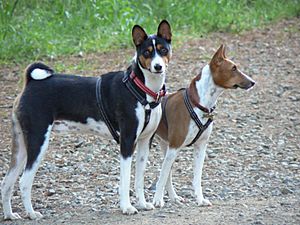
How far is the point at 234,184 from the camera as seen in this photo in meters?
9.34

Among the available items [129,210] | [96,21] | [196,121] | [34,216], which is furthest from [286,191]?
[96,21]

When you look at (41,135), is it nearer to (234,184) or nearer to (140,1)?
(234,184)

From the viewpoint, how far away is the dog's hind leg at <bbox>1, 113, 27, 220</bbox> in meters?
8.02

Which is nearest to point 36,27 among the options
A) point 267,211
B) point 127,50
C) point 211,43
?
point 127,50

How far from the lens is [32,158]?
796 centimetres

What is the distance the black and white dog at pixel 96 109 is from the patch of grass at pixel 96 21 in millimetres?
6008

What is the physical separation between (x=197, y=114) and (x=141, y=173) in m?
0.77

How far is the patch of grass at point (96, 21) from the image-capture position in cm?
1443

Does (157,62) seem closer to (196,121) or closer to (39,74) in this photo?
(196,121)

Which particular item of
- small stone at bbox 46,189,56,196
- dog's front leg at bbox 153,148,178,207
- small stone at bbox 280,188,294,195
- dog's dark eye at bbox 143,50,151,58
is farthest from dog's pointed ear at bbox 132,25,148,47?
small stone at bbox 280,188,294,195

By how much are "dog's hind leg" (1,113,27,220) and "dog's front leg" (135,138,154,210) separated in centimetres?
106

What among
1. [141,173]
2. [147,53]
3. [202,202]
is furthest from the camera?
[202,202]

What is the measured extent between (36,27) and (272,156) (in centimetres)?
616

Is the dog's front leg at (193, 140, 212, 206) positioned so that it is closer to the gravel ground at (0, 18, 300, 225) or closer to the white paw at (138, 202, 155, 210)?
the gravel ground at (0, 18, 300, 225)
